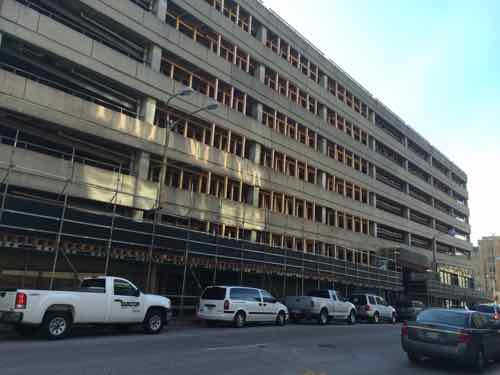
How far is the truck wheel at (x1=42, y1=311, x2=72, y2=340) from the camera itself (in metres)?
11.8

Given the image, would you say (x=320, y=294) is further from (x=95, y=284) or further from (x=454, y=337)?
(x=454, y=337)

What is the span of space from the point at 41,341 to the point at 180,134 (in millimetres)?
15192

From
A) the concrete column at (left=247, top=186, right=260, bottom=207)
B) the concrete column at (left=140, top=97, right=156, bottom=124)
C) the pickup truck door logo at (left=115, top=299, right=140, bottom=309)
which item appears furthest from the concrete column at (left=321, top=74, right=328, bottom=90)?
the pickup truck door logo at (left=115, top=299, right=140, bottom=309)

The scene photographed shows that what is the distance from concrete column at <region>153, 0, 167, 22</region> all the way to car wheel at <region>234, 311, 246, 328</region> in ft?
55.4

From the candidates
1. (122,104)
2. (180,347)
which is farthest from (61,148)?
(180,347)

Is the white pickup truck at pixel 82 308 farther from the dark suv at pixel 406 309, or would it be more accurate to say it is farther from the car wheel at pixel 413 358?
the dark suv at pixel 406 309

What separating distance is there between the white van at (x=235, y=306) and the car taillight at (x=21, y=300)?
7976mm

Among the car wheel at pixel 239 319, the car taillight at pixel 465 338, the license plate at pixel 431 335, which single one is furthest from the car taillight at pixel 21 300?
the car taillight at pixel 465 338

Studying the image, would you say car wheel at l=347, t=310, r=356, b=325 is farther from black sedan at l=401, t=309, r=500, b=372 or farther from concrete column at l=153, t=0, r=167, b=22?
concrete column at l=153, t=0, r=167, b=22

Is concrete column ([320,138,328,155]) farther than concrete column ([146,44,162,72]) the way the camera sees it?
Yes

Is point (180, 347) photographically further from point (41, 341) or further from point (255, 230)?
point (255, 230)

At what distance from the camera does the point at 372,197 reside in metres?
43.8

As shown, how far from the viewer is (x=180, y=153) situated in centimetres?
2423

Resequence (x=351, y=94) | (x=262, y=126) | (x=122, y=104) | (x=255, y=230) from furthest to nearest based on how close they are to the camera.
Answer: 1. (x=351, y=94)
2. (x=262, y=126)
3. (x=255, y=230)
4. (x=122, y=104)
